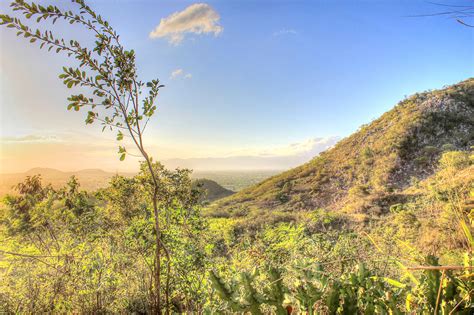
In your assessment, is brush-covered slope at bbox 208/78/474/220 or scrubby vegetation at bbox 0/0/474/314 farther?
brush-covered slope at bbox 208/78/474/220

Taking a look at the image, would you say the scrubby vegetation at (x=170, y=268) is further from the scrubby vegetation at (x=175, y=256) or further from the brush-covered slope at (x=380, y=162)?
the brush-covered slope at (x=380, y=162)

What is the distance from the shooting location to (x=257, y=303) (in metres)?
1.40

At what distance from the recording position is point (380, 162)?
24453mm

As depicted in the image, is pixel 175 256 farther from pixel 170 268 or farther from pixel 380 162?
pixel 380 162

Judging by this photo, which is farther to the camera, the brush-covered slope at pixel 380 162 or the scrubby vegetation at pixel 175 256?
the brush-covered slope at pixel 380 162

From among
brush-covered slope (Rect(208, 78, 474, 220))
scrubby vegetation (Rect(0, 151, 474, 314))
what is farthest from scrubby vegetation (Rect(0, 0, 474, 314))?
brush-covered slope (Rect(208, 78, 474, 220))

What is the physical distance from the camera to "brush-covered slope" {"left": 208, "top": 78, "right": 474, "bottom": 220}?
20.4 meters

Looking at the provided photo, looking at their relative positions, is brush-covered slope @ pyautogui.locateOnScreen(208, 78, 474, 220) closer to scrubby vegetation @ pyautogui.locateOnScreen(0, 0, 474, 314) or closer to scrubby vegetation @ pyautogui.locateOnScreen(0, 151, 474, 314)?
scrubby vegetation @ pyautogui.locateOnScreen(0, 0, 474, 314)

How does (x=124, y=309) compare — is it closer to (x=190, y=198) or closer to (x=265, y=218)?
(x=190, y=198)

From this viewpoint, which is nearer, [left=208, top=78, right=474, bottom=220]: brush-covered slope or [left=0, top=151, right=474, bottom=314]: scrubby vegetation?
[left=0, top=151, right=474, bottom=314]: scrubby vegetation

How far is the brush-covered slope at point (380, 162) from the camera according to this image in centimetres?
2042

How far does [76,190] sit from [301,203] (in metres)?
16.8

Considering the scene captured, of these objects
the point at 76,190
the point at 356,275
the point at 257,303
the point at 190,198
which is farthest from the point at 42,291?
the point at 76,190

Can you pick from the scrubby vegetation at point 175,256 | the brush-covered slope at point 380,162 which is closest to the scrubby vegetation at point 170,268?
the scrubby vegetation at point 175,256
